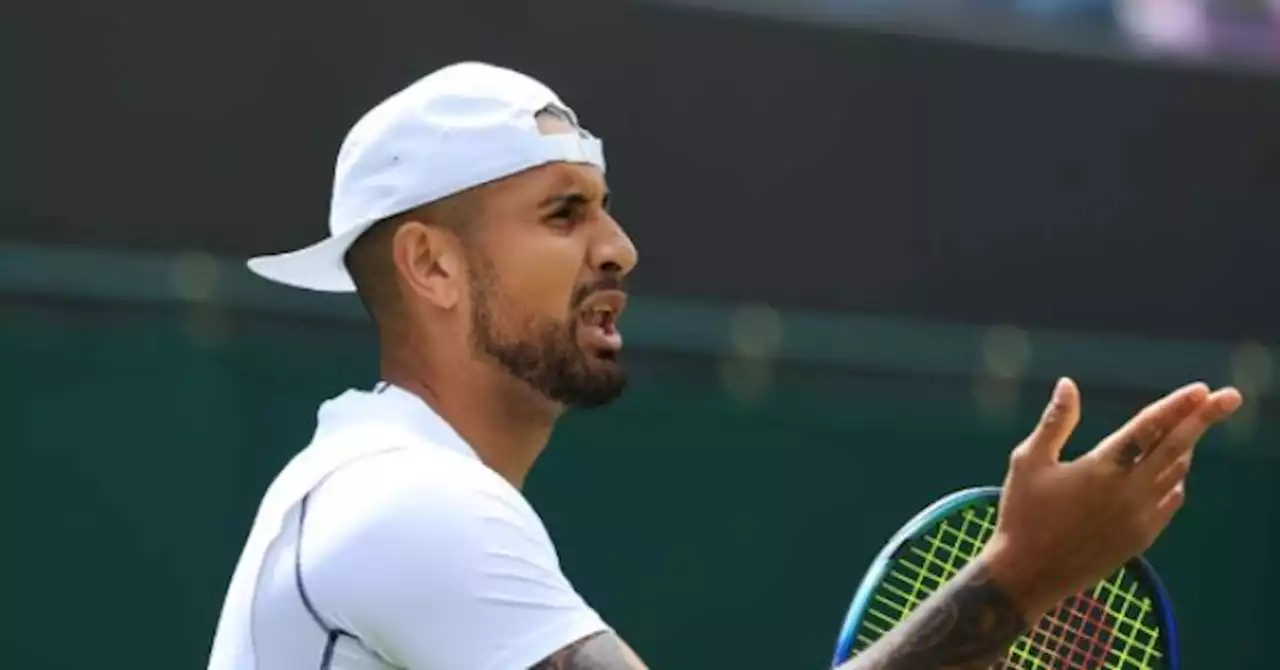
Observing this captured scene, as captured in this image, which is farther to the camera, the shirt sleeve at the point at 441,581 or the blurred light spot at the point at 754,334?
the blurred light spot at the point at 754,334

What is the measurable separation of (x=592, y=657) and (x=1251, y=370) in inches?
158

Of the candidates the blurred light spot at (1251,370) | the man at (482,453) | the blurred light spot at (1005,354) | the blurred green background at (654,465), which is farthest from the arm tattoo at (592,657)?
the blurred light spot at (1251,370)

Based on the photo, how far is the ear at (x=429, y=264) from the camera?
2.50 m

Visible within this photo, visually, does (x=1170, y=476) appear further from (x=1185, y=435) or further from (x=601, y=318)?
(x=601, y=318)

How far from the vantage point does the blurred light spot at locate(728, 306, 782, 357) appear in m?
5.54

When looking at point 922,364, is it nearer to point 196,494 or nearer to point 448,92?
point 196,494

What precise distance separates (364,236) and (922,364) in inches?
126

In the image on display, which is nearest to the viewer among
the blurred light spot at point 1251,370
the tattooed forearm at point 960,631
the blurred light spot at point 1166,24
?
the tattooed forearm at point 960,631

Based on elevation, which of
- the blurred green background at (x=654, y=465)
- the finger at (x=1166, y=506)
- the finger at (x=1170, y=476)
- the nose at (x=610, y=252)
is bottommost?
the blurred green background at (x=654, y=465)

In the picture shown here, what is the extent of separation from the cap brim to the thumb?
757 millimetres

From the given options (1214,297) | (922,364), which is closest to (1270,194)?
(1214,297)

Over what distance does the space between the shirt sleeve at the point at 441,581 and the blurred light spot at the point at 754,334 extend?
133 inches

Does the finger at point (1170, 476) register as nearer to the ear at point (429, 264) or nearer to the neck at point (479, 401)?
the neck at point (479, 401)

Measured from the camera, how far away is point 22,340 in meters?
5.11
